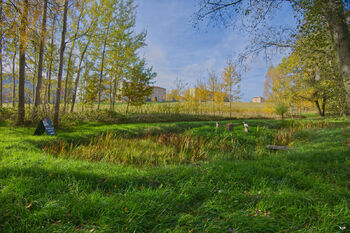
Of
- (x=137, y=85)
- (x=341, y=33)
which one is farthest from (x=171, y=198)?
(x=137, y=85)

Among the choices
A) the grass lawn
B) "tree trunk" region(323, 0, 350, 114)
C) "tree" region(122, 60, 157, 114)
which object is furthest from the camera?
"tree" region(122, 60, 157, 114)

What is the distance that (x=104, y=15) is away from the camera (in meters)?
11.1

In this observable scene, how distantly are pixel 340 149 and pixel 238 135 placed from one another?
380 cm

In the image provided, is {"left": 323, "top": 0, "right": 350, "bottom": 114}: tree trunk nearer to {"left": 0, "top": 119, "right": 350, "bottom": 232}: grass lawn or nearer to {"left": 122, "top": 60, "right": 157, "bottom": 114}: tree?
{"left": 0, "top": 119, "right": 350, "bottom": 232}: grass lawn

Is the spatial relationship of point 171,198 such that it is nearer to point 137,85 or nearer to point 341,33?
point 341,33

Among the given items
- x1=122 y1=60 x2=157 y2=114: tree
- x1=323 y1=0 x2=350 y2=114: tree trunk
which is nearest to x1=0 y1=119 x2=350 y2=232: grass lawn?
x1=323 y1=0 x2=350 y2=114: tree trunk

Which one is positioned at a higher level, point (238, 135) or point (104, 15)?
point (104, 15)

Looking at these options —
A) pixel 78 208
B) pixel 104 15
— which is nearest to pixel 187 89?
pixel 104 15

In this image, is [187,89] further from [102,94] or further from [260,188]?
[260,188]

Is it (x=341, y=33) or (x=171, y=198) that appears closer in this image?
(x=171, y=198)

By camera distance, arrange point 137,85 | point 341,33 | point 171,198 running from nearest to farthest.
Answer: point 171,198 < point 341,33 < point 137,85

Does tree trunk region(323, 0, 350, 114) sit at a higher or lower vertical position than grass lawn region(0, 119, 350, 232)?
higher

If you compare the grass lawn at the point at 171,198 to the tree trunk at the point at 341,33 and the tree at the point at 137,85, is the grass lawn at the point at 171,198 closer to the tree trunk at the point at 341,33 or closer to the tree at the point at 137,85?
the tree trunk at the point at 341,33

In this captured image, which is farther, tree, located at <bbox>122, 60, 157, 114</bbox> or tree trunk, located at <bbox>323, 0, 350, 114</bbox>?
tree, located at <bbox>122, 60, 157, 114</bbox>
